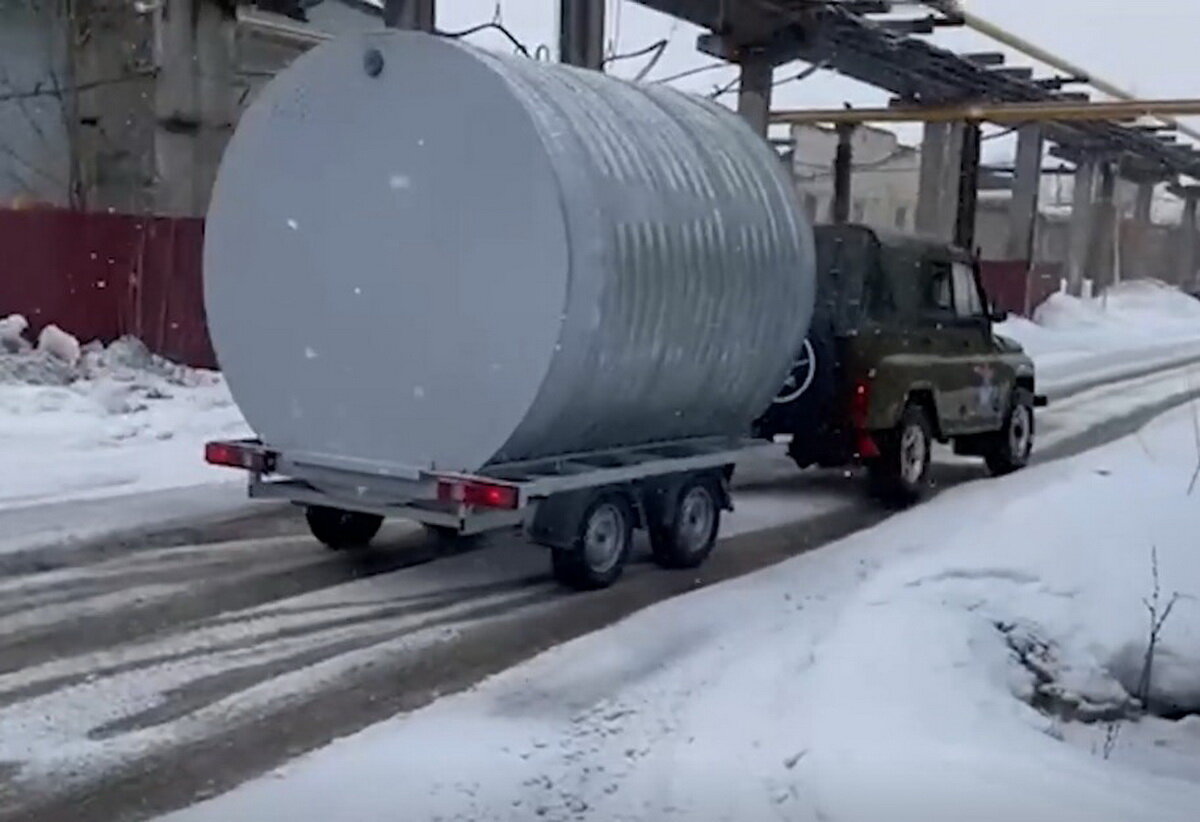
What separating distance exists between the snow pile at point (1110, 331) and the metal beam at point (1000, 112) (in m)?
4.41

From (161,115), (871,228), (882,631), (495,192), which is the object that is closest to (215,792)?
(882,631)

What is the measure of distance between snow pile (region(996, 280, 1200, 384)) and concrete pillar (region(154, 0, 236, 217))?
48.0 ft

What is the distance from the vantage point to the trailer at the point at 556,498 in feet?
30.5

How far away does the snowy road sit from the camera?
6414mm

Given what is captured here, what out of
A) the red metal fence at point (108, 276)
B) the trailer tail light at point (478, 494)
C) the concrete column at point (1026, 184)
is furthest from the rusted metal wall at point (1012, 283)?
the trailer tail light at point (478, 494)

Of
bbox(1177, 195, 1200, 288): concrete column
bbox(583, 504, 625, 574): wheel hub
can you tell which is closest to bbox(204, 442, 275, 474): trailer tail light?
bbox(583, 504, 625, 574): wheel hub

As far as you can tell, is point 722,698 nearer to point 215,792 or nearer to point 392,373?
point 215,792

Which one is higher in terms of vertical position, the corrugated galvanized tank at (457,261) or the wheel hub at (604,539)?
the corrugated galvanized tank at (457,261)

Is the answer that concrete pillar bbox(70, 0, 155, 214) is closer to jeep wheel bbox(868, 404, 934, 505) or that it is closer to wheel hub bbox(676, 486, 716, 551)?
jeep wheel bbox(868, 404, 934, 505)

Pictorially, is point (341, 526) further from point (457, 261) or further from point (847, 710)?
point (847, 710)

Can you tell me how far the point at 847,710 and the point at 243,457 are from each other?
4589 millimetres

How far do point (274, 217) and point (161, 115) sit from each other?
Answer: 14.1 m

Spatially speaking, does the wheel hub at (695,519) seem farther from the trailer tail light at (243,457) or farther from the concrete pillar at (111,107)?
the concrete pillar at (111,107)

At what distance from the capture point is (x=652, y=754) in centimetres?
663
